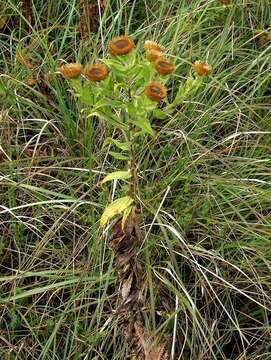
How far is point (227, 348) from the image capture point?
1713 mm

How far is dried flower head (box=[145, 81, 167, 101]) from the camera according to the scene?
1261mm

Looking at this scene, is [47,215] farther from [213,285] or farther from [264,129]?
[264,129]

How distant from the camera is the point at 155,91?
127cm

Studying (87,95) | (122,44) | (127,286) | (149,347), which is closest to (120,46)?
(122,44)

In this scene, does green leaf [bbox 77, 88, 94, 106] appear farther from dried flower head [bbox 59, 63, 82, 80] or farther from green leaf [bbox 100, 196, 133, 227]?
green leaf [bbox 100, 196, 133, 227]

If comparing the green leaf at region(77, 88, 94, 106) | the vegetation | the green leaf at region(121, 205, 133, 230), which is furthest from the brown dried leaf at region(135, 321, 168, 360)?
the green leaf at region(77, 88, 94, 106)

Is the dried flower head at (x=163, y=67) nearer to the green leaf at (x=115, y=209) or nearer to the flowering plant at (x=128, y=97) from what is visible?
the flowering plant at (x=128, y=97)

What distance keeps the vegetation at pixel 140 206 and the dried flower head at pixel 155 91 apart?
3cm

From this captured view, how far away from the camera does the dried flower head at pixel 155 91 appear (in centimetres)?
126

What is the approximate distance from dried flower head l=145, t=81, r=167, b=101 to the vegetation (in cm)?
3

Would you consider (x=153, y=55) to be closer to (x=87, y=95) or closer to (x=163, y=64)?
(x=163, y=64)

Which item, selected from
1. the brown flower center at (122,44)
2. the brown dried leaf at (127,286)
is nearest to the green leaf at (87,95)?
the brown flower center at (122,44)

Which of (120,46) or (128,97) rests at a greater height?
(120,46)

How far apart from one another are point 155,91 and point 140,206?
19.9 inches
